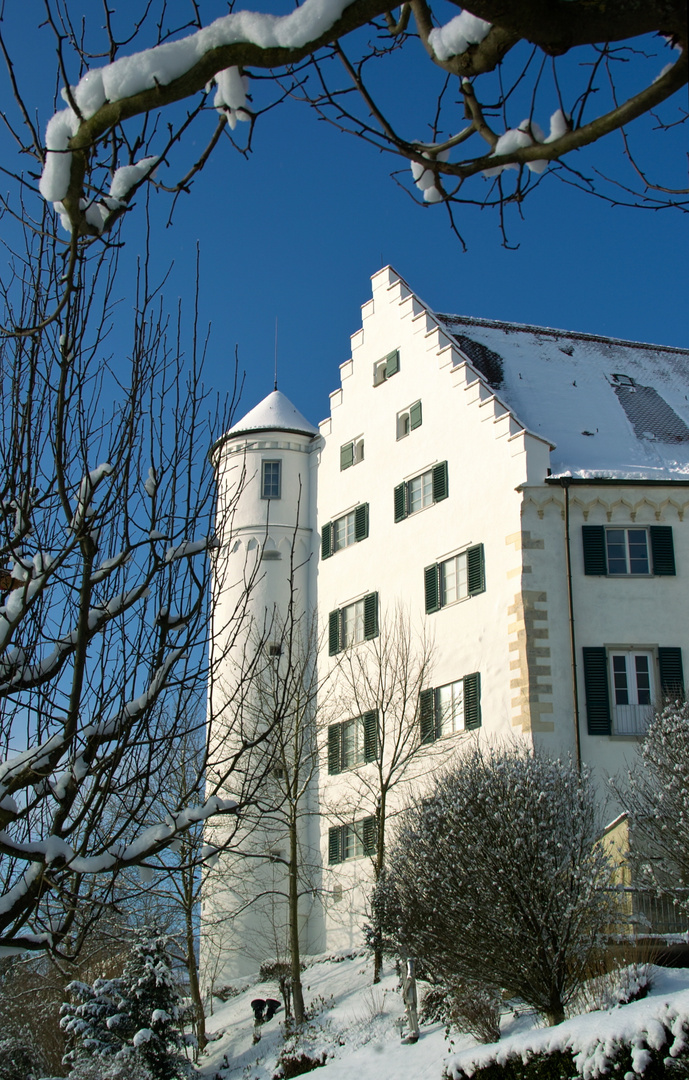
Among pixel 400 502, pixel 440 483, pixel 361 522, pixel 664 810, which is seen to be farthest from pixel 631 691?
pixel 361 522

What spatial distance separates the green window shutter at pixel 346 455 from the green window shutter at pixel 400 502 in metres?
2.91

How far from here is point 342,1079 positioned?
18.8 m

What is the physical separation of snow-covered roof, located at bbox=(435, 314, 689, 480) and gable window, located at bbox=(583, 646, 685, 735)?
416 centimetres

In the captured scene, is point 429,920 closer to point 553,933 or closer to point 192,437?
point 553,933

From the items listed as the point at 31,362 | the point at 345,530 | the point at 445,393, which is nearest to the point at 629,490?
the point at 445,393

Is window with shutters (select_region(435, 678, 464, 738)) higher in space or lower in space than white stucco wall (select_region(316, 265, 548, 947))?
lower

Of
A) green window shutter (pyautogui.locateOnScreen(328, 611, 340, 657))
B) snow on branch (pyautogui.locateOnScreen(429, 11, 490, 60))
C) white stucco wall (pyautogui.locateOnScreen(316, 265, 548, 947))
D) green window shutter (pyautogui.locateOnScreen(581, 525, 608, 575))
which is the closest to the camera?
snow on branch (pyautogui.locateOnScreen(429, 11, 490, 60))

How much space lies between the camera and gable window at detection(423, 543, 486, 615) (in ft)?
87.6

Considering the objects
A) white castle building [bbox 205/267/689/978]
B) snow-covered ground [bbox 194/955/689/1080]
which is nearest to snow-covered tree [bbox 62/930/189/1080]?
snow-covered ground [bbox 194/955/689/1080]

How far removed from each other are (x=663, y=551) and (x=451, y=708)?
20.1ft

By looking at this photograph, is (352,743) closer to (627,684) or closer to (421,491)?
(421,491)

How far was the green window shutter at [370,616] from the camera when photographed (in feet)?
98.1

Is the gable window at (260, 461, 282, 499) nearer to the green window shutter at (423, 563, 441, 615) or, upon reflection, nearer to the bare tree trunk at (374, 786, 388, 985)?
the green window shutter at (423, 563, 441, 615)

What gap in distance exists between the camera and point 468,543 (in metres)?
27.2
